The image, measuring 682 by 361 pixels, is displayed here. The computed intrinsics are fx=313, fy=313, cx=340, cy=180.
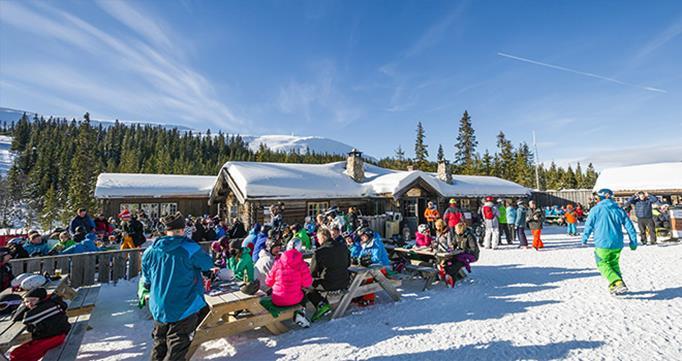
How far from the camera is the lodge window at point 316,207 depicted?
53.9 feet

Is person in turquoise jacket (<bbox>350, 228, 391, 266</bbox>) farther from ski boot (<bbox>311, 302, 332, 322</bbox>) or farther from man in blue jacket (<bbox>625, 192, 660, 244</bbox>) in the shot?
man in blue jacket (<bbox>625, 192, 660, 244</bbox>)

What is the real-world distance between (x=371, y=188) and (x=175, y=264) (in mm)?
15060

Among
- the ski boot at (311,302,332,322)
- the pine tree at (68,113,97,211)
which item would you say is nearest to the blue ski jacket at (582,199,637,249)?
the ski boot at (311,302,332,322)

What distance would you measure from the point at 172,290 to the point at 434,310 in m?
4.14

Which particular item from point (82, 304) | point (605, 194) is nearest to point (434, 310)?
point (605, 194)

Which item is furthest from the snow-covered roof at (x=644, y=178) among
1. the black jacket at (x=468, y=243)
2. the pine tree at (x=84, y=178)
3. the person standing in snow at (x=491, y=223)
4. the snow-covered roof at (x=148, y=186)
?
the pine tree at (x=84, y=178)

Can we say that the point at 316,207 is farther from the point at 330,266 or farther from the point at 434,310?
the point at 434,310

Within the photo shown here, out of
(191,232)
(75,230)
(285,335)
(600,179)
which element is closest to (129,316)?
(285,335)

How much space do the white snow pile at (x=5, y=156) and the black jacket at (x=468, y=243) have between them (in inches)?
3905

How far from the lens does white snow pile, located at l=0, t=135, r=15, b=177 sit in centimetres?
7924

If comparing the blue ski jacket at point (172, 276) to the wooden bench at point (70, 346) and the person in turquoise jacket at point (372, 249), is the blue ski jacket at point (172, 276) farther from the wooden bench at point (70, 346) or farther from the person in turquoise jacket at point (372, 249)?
the person in turquoise jacket at point (372, 249)

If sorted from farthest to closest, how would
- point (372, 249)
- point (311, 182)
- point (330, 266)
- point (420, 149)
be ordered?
point (420, 149) < point (311, 182) < point (372, 249) < point (330, 266)

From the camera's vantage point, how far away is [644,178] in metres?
26.8

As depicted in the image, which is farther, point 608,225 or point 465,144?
point 465,144
